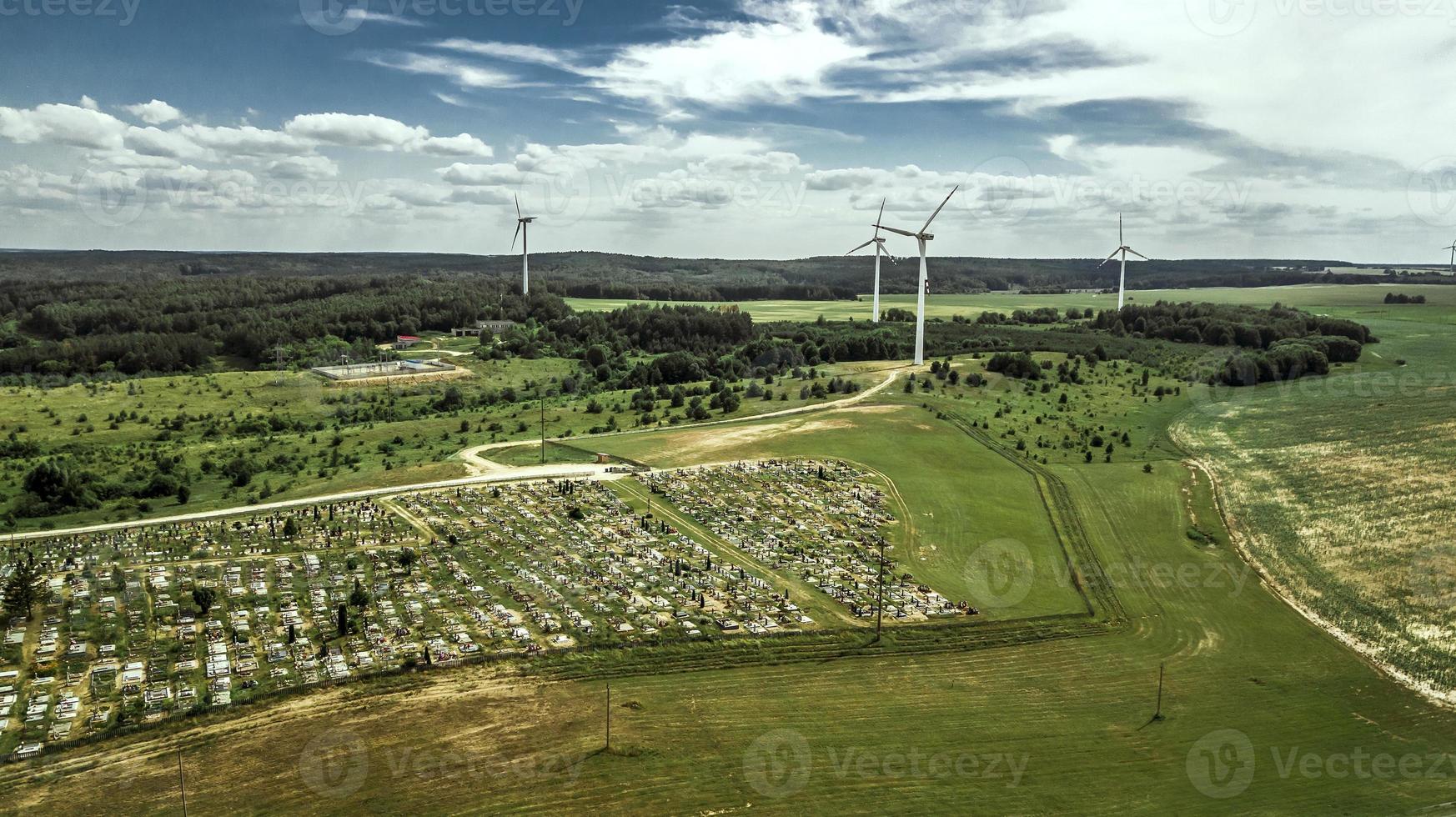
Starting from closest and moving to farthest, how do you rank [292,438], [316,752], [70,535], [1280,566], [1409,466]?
[316,752]
[70,535]
[1280,566]
[1409,466]
[292,438]

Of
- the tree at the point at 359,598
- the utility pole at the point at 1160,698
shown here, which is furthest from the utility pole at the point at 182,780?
the utility pole at the point at 1160,698

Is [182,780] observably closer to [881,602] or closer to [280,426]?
[881,602]

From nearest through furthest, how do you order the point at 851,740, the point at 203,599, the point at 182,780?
the point at 182,780 → the point at 851,740 → the point at 203,599

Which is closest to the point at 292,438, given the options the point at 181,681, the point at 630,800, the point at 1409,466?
the point at 181,681

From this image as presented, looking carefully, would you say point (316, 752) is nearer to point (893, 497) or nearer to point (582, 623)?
point (582, 623)

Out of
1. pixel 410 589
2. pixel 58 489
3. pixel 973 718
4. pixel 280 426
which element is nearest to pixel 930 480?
pixel 973 718

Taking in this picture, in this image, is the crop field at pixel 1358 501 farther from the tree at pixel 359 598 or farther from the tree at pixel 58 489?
the tree at pixel 58 489

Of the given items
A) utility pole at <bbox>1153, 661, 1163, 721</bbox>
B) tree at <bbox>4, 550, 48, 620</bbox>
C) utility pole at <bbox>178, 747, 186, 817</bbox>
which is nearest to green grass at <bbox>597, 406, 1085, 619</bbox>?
utility pole at <bbox>1153, 661, 1163, 721</bbox>
